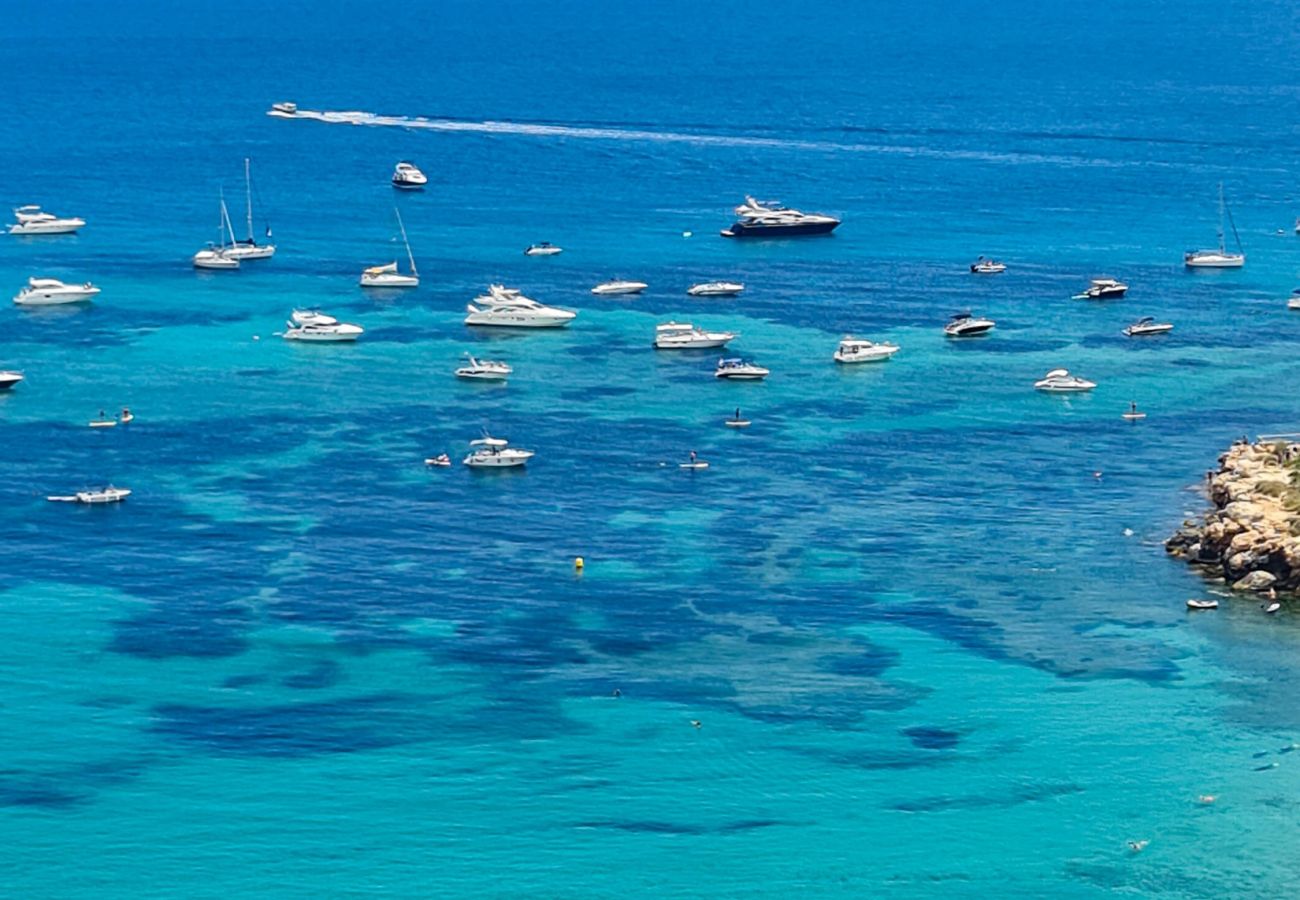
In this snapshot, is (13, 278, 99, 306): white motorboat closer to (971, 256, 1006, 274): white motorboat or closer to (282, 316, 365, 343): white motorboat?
(282, 316, 365, 343): white motorboat

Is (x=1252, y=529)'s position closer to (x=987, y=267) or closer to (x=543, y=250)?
(x=987, y=267)

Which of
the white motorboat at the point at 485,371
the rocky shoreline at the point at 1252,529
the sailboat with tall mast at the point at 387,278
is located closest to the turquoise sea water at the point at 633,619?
the white motorboat at the point at 485,371

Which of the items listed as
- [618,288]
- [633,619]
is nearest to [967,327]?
[618,288]

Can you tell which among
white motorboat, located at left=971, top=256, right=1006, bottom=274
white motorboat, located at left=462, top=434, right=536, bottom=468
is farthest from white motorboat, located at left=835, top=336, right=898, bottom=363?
white motorboat, located at left=462, top=434, right=536, bottom=468

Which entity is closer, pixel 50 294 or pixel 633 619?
pixel 633 619

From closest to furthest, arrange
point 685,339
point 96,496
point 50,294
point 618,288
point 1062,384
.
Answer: point 96,496 < point 1062,384 < point 685,339 < point 50,294 < point 618,288

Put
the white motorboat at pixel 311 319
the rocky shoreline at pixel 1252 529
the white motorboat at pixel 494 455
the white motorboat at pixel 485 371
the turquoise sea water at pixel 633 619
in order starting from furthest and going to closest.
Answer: the white motorboat at pixel 311 319, the white motorboat at pixel 485 371, the white motorboat at pixel 494 455, the rocky shoreline at pixel 1252 529, the turquoise sea water at pixel 633 619

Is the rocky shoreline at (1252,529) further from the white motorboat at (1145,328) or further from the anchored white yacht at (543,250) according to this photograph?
the anchored white yacht at (543,250)
